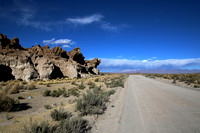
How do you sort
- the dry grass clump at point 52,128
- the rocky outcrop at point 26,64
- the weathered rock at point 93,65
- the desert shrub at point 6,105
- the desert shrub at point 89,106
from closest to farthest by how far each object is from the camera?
the dry grass clump at point 52,128
the desert shrub at point 6,105
the desert shrub at point 89,106
the rocky outcrop at point 26,64
the weathered rock at point 93,65

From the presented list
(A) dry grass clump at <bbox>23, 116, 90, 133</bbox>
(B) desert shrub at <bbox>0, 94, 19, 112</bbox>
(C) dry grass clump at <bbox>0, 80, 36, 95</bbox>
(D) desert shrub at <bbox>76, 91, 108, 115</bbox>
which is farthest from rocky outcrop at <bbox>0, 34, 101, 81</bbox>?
(A) dry grass clump at <bbox>23, 116, 90, 133</bbox>

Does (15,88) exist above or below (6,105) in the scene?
above

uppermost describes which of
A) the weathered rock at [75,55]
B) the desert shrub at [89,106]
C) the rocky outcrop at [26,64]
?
the weathered rock at [75,55]

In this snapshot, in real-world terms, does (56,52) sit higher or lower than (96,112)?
higher

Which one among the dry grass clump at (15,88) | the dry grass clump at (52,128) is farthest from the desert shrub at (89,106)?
the dry grass clump at (15,88)

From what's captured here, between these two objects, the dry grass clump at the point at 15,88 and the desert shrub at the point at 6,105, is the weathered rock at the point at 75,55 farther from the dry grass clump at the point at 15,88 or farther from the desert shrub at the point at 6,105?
the desert shrub at the point at 6,105

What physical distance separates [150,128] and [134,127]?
606 millimetres

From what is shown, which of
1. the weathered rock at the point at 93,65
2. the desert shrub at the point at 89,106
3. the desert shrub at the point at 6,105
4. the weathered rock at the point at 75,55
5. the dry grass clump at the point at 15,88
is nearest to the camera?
the desert shrub at the point at 6,105

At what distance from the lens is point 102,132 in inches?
181

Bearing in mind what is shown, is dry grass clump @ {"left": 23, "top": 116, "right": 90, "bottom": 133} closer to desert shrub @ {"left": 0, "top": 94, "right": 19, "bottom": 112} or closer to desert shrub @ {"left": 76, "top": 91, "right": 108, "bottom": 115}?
desert shrub @ {"left": 76, "top": 91, "right": 108, "bottom": 115}

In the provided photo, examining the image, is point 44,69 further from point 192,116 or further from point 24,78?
point 192,116

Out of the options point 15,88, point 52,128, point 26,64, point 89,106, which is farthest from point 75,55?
point 52,128

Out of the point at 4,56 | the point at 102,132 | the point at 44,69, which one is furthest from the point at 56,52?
the point at 102,132

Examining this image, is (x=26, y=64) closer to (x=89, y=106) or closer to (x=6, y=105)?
(x=6, y=105)
